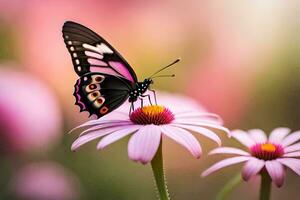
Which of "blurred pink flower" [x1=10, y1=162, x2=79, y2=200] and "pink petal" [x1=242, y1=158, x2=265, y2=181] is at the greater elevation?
"pink petal" [x1=242, y1=158, x2=265, y2=181]

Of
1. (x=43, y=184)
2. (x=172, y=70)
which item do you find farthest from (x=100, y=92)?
(x=172, y=70)

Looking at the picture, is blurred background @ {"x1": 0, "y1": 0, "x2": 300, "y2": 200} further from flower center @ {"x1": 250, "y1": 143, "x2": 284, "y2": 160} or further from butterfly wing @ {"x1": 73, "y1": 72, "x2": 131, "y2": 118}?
flower center @ {"x1": 250, "y1": 143, "x2": 284, "y2": 160}

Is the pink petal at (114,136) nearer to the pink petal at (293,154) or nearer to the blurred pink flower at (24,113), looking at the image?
the pink petal at (293,154)

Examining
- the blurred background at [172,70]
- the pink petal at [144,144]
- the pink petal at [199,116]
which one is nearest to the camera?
the pink petal at [144,144]

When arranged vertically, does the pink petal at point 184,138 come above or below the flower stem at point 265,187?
above

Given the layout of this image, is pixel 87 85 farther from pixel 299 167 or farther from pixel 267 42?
pixel 267 42

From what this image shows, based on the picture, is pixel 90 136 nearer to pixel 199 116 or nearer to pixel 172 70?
pixel 199 116

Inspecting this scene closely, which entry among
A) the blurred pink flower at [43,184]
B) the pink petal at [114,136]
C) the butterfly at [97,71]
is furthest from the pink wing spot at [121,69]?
the blurred pink flower at [43,184]

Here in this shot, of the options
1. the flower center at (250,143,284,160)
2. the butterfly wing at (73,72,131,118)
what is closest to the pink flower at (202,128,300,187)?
the flower center at (250,143,284,160)
